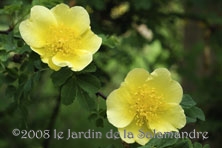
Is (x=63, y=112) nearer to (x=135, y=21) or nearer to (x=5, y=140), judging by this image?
(x=5, y=140)

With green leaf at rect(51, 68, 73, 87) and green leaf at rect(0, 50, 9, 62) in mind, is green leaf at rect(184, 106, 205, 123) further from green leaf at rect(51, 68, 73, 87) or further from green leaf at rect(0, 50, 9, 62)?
green leaf at rect(0, 50, 9, 62)

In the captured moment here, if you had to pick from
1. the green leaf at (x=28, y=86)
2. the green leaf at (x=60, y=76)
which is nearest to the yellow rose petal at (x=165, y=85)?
the green leaf at (x=60, y=76)

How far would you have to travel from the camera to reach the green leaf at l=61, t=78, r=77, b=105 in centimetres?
121

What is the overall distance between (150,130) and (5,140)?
63.6 inches

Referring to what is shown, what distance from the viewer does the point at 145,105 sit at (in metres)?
1.19

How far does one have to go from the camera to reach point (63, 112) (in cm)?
298

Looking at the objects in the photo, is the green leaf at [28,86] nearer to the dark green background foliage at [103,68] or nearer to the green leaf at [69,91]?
the dark green background foliage at [103,68]

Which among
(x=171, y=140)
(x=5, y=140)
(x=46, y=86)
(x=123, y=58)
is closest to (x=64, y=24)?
A: (x=171, y=140)

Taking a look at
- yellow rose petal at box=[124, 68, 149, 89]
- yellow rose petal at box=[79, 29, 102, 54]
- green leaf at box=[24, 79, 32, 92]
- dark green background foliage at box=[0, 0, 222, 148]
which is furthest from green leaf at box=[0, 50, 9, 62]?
yellow rose petal at box=[124, 68, 149, 89]

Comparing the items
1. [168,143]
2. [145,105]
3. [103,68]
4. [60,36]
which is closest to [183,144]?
[168,143]

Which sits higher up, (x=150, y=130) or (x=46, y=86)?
(x=150, y=130)

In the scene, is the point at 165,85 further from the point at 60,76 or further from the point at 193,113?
the point at 60,76

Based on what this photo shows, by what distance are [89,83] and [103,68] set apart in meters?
1.37

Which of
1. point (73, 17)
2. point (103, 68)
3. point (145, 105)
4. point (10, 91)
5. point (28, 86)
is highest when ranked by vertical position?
point (73, 17)
